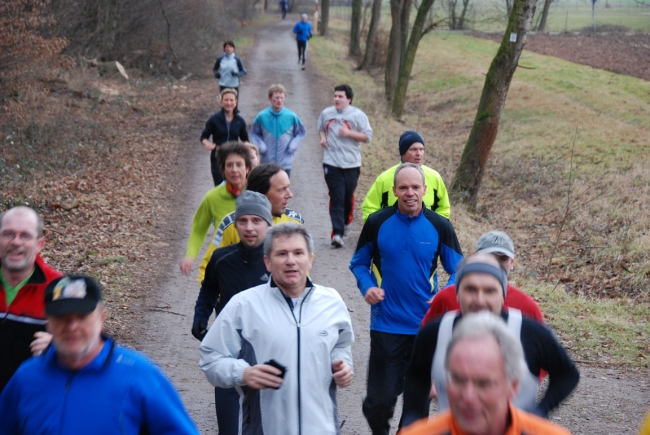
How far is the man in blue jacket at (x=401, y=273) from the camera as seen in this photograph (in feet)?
18.9

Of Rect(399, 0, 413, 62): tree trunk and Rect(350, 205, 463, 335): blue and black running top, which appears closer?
Rect(350, 205, 463, 335): blue and black running top

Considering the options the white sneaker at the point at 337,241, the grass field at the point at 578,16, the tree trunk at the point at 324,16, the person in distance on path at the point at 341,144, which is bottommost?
the grass field at the point at 578,16

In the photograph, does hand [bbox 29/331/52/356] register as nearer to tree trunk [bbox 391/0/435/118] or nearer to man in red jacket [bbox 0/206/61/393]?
man in red jacket [bbox 0/206/61/393]

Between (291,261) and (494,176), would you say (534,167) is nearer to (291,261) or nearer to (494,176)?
(494,176)

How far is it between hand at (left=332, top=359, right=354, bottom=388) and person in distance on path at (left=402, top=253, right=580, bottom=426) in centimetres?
→ 38

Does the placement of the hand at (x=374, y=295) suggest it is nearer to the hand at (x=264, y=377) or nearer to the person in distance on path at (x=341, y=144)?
the hand at (x=264, y=377)

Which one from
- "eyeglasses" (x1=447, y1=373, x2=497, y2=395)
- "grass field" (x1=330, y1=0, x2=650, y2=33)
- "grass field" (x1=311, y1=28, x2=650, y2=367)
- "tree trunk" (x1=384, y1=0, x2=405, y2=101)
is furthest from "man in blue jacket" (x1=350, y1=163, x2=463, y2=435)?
"grass field" (x1=330, y1=0, x2=650, y2=33)

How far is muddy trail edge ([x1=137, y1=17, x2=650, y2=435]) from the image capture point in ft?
22.8

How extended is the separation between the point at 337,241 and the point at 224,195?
16.6ft

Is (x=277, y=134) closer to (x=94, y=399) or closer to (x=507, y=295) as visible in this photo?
(x=507, y=295)

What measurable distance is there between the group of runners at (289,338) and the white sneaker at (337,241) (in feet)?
15.4

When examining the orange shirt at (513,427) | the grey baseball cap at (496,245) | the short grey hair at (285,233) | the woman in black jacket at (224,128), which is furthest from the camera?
the woman in black jacket at (224,128)

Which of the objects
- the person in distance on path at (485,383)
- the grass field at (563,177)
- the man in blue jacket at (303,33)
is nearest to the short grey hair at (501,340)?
the person in distance on path at (485,383)

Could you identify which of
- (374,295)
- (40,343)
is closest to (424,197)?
(374,295)
